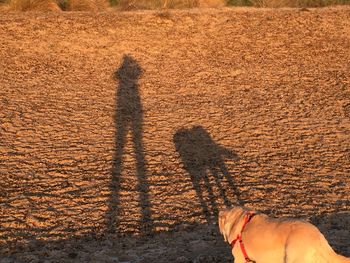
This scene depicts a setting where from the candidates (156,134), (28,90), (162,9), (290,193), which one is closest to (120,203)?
(290,193)

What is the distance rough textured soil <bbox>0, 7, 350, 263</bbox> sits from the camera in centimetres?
797

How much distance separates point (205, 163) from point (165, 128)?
191 cm

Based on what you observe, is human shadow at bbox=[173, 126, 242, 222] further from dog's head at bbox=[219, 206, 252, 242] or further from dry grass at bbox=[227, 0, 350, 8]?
dry grass at bbox=[227, 0, 350, 8]

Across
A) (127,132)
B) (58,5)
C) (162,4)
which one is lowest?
(127,132)

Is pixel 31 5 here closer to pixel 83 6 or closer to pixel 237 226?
pixel 83 6

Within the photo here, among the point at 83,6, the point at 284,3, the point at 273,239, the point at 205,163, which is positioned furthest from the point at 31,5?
the point at 273,239

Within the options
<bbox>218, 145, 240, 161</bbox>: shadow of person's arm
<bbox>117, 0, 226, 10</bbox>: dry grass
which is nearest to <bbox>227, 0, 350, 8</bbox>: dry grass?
<bbox>117, 0, 226, 10</bbox>: dry grass

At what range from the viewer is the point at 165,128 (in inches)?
477

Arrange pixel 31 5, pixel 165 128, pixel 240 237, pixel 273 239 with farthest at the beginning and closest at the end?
pixel 31 5 → pixel 165 128 → pixel 240 237 → pixel 273 239

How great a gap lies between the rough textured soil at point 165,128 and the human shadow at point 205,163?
3cm

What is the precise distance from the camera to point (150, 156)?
34.9 ft

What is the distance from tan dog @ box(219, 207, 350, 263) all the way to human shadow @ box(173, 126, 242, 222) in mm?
2325

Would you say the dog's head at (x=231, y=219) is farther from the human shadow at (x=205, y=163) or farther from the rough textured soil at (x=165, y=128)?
the human shadow at (x=205, y=163)

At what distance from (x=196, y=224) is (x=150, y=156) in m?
2.77
